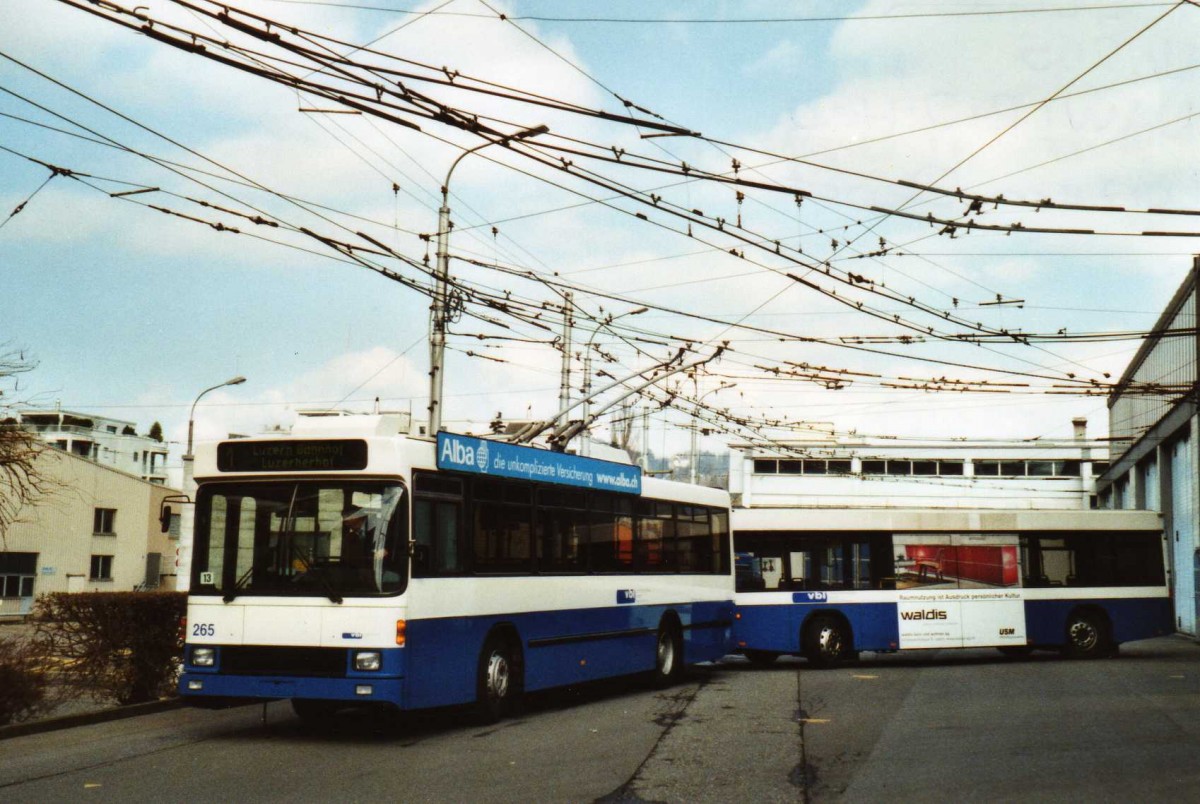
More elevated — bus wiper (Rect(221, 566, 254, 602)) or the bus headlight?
bus wiper (Rect(221, 566, 254, 602))

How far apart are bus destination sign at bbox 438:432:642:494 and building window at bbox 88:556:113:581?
157 feet

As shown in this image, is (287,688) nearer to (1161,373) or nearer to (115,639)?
(115,639)

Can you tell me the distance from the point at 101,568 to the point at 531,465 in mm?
50964

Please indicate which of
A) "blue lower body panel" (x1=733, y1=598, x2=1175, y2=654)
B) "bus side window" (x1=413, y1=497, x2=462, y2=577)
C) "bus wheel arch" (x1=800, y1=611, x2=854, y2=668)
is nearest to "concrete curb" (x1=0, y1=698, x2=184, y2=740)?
"bus side window" (x1=413, y1=497, x2=462, y2=577)

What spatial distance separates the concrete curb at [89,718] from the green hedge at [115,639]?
22 centimetres

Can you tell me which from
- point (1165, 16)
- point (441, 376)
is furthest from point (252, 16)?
point (441, 376)

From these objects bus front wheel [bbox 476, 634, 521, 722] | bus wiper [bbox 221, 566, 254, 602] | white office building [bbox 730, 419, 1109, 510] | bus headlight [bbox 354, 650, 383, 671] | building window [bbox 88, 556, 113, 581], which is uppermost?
white office building [bbox 730, 419, 1109, 510]

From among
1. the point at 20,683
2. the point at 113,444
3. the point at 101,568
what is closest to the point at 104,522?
the point at 101,568

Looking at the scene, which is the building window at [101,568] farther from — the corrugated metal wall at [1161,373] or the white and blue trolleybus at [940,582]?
the corrugated metal wall at [1161,373]

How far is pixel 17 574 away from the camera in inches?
2148

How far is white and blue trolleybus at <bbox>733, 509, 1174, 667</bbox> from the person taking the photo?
2258cm

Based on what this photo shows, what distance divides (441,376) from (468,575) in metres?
7.45

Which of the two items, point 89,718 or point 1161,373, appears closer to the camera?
point 89,718

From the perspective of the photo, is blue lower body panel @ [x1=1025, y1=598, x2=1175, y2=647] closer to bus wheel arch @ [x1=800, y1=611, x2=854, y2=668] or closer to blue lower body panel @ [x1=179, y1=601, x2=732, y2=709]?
bus wheel arch @ [x1=800, y1=611, x2=854, y2=668]
